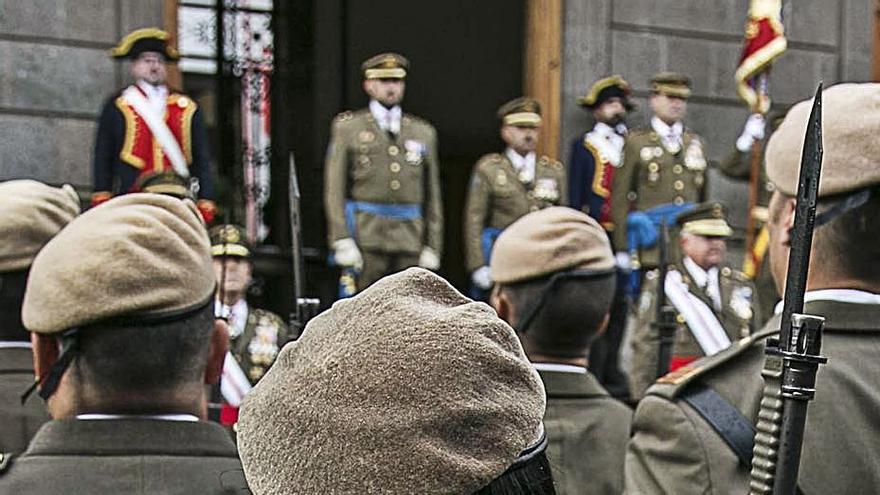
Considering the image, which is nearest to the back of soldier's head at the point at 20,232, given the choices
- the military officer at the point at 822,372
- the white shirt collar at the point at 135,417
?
the white shirt collar at the point at 135,417

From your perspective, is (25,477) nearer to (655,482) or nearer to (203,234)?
(203,234)

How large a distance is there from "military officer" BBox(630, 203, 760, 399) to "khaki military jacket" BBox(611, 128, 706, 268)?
3.71 ft

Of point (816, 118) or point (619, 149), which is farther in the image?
point (619, 149)

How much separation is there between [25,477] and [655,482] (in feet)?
3.35

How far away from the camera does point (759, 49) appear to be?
1165 cm

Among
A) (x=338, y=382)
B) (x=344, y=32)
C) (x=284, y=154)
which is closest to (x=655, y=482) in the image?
(x=338, y=382)

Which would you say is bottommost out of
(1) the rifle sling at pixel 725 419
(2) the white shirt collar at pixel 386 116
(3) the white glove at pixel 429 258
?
(3) the white glove at pixel 429 258

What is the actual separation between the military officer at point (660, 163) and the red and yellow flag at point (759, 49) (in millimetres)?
454

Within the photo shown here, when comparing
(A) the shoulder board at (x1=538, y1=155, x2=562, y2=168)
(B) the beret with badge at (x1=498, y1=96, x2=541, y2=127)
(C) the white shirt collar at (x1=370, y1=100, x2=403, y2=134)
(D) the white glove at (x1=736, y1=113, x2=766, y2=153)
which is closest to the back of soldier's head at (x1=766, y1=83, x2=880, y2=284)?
(C) the white shirt collar at (x1=370, y1=100, x2=403, y2=134)

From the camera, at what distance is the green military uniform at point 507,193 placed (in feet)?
36.2

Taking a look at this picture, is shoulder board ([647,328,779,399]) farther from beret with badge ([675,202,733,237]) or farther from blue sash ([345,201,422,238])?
blue sash ([345,201,422,238])

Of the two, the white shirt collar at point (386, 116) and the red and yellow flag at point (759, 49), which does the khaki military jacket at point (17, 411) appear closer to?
the white shirt collar at point (386, 116)

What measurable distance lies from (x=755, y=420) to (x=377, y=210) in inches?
302

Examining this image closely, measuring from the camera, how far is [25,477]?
108 inches
